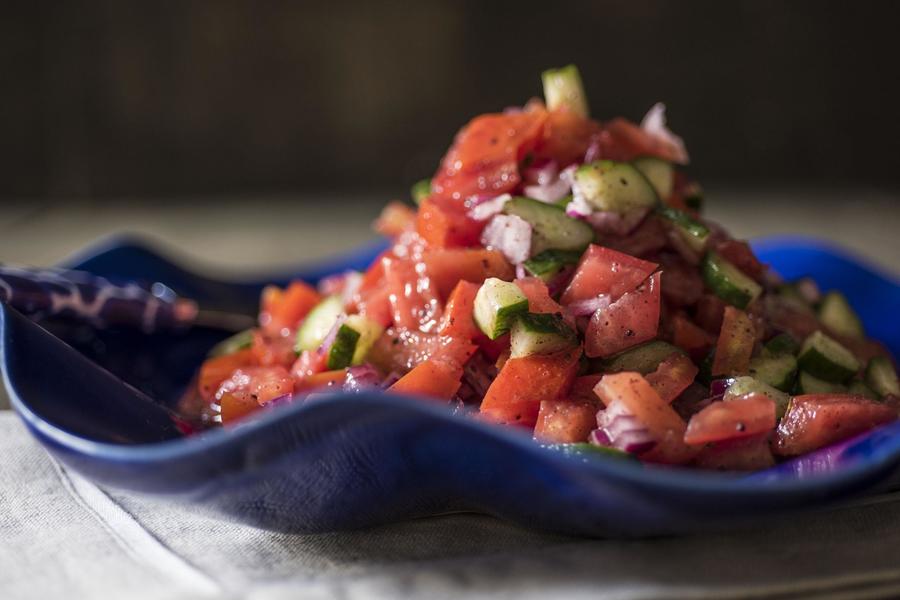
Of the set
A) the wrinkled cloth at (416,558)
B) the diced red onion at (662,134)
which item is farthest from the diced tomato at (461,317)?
the diced red onion at (662,134)

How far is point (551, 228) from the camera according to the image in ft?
6.05

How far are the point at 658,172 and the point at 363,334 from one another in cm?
70

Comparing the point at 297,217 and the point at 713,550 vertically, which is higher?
the point at 713,550

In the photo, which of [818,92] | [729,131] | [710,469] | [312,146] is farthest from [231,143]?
[710,469]

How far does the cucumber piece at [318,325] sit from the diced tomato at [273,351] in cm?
3

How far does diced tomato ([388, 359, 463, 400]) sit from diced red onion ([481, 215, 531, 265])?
26 cm

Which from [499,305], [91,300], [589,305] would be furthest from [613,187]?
[91,300]

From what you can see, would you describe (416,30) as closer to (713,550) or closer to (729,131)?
(729,131)

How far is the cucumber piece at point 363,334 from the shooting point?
6.10ft

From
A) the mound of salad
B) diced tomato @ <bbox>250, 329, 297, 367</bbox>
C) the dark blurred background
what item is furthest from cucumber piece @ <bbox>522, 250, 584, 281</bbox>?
the dark blurred background

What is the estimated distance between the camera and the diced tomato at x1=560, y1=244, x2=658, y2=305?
1756mm

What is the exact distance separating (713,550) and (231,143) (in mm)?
4651

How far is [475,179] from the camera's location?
2018 mm

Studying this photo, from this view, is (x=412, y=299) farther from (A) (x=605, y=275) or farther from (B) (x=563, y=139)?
(B) (x=563, y=139)
